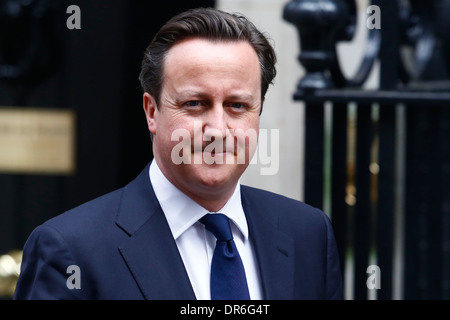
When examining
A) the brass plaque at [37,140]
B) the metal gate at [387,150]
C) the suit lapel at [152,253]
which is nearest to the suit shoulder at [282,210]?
the suit lapel at [152,253]

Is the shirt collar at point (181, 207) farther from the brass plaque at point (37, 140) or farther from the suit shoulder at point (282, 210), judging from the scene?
the brass plaque at point (37, 140)

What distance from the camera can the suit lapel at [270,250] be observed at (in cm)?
186

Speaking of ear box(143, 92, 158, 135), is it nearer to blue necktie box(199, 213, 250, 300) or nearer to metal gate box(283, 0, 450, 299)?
blue necktie box(199, 213, 250, 300)

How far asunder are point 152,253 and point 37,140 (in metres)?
3.15

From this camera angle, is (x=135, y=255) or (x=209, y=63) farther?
(x=135, y=255)

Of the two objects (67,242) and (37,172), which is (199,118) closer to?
(67,242)

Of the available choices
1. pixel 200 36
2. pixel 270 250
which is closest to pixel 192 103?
pixel 200 36

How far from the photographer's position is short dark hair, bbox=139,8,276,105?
5.62 ft

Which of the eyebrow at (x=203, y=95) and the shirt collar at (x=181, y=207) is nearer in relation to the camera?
the eyebrow at (x=203, y=95)

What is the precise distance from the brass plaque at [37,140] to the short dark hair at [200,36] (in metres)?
2.99

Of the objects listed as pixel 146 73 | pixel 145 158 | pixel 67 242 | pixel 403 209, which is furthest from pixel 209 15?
pixel 145 158

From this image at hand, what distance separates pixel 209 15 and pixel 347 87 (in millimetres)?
1542

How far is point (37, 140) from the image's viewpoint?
15.7 ft

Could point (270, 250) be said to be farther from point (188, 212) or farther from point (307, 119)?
point (307, 119)
